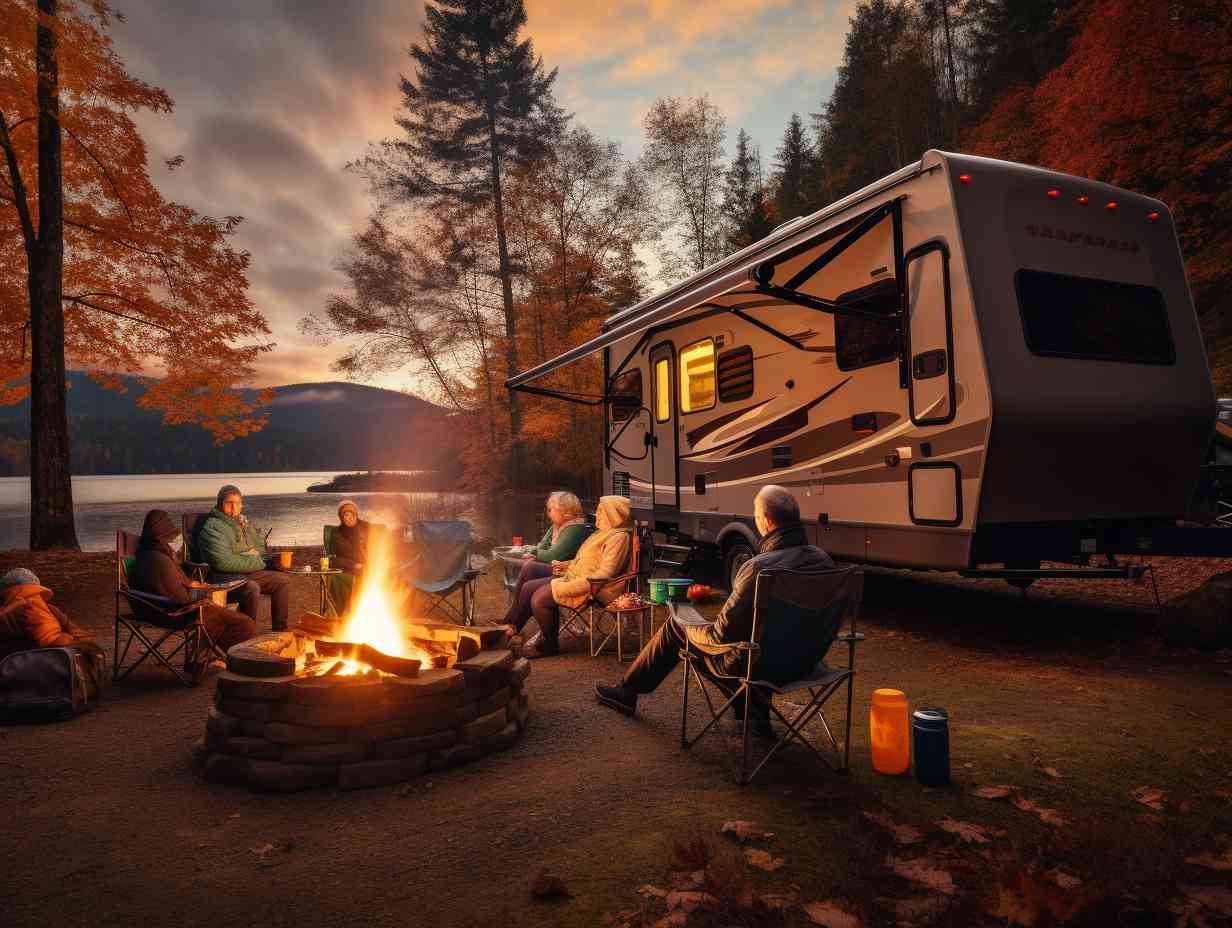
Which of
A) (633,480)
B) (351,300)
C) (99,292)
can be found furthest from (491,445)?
(633,480)

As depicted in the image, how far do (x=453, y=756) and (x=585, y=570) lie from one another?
2.09 metres

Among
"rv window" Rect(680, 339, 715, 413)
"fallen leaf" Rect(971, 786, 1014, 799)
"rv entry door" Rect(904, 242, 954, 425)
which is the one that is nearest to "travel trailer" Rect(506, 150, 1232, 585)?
"rv entry door" Rect(904, 242, 954, 425)

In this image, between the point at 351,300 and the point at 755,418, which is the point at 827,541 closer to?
the point at 755,418

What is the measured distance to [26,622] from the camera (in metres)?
4.23

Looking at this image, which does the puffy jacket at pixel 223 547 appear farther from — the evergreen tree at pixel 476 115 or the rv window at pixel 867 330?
the evergreen tree at pixel 476 115

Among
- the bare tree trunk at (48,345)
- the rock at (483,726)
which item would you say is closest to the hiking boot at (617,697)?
the rock at (483,726)

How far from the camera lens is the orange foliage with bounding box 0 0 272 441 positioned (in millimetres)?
10109

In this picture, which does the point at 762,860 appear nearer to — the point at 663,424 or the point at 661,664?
the point at 661,664

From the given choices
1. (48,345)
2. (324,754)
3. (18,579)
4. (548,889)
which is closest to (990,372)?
(548,889)

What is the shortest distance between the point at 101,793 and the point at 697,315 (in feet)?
19.6

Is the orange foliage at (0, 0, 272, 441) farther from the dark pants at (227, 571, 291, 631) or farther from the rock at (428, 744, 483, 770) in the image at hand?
the rock at (428, 744, 483, 770)

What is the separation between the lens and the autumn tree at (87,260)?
9977 millimetres

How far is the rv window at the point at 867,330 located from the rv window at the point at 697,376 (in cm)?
176

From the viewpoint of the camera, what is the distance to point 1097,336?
503 cm
